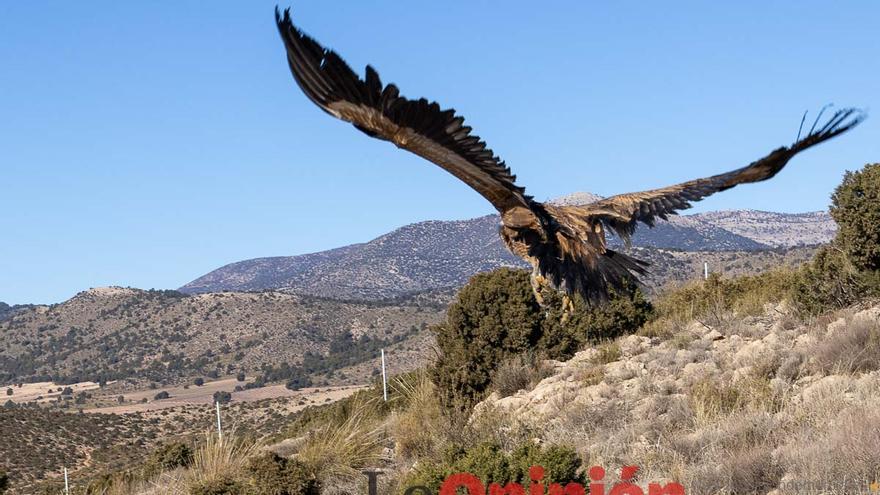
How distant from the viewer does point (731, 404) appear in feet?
40.0

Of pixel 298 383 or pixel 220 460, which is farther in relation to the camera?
pixel 298 383

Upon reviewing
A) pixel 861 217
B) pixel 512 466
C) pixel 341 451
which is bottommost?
pixel 341 451

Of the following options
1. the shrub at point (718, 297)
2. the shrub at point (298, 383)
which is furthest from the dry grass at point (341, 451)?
the shrub at point (298, 383)

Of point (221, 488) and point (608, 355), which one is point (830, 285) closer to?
point (608, 355)

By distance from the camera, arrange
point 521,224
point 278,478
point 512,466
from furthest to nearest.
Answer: point 278,478, point 512,466, point 521,224

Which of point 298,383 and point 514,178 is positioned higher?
point 514,178

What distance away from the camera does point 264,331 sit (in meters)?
103

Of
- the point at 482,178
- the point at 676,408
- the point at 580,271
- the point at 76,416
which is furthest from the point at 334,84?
the point at 76,416

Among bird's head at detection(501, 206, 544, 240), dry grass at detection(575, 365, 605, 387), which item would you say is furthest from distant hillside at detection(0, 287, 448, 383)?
bird's head at detection(501, 206, 544, 240)

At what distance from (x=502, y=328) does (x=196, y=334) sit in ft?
292

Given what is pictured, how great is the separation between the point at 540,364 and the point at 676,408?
6.27m

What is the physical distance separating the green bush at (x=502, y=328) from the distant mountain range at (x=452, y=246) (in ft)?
440

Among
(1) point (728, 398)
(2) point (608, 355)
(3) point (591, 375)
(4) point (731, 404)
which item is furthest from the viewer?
(2) point (608, 355)

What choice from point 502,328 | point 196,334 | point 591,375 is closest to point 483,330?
point 502,328
